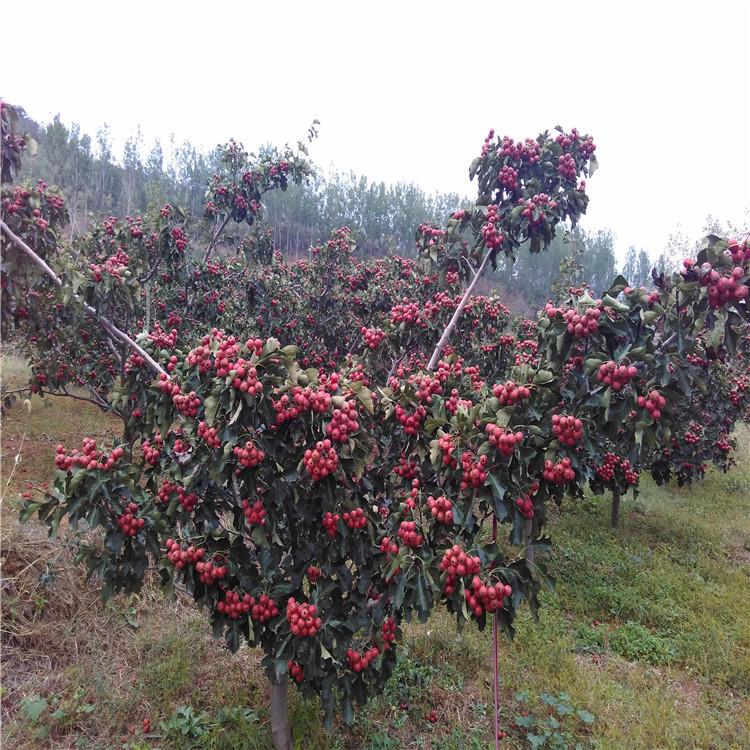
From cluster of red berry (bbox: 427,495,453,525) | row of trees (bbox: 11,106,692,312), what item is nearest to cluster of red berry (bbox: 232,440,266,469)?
cluster of red berry (bbox: 427,495,453,525)

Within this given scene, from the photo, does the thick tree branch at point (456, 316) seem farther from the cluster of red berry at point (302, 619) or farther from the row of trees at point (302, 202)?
the row of trees at point (302, 202)

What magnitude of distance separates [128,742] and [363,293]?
4.87 metres

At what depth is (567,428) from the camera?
2.10 metres

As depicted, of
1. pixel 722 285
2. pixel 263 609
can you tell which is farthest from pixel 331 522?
pixel 722 285

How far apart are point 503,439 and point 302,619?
1217 mm

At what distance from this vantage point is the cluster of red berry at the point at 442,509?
223 centimetres

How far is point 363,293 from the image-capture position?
6469 mm

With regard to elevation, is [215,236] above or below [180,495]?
above

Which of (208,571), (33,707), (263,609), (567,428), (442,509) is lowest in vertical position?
(33,707)

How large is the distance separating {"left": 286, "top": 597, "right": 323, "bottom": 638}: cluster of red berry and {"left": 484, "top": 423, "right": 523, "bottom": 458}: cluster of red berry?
1122 mm

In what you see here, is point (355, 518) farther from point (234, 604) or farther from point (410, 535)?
point (234, 604)

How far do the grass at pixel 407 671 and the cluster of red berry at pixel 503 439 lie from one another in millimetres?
2208

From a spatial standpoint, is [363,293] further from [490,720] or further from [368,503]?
[490,720]

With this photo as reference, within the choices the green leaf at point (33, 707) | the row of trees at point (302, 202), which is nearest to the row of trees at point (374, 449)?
the green leaf at point (33, 707)
